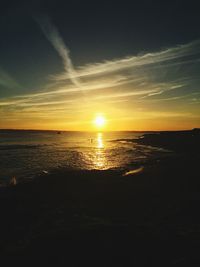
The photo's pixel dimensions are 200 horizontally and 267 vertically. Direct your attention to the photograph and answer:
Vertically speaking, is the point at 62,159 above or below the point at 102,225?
below

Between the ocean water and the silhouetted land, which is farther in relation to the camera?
the ocean water

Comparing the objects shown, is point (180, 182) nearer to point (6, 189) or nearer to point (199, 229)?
point (199, 229)

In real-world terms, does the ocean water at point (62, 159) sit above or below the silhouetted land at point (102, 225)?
below

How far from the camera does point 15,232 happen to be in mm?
9406

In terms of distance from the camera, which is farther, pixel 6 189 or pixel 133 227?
pixel 6 189

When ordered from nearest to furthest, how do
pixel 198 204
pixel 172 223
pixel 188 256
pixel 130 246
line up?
1. pixel 188 256
2. pixel 130 246
3. pixel 172 223
4. pixel 198 204

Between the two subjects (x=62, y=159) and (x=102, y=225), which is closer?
(x=102, y=225)

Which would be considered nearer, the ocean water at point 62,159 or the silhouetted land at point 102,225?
the silhouetted land at point 102,225

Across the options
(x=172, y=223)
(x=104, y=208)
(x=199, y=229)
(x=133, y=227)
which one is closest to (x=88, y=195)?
(x=104, y=208)

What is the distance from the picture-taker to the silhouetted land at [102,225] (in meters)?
7.41

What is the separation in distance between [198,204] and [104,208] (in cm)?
558

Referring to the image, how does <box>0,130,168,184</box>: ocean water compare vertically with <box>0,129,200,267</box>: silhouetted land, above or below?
below

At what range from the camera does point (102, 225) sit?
9.76 meters

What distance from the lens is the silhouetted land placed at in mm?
7414
